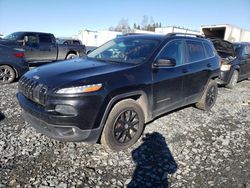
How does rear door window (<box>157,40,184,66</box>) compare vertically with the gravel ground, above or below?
above

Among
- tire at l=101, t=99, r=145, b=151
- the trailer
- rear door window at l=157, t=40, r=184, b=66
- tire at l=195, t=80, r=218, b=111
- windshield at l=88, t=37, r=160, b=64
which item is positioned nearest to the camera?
tire at l=101, t=99, r=145, b=151

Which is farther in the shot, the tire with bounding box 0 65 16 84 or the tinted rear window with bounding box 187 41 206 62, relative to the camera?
the tire with bounding box 0 65 16 84

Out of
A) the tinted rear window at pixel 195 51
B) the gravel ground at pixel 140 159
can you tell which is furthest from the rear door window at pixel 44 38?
the tinted rear window at pixel 195 51

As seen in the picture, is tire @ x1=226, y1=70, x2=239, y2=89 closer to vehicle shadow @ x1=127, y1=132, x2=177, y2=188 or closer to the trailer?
vehicle shadow @ x1=127, y1=132, x2=177, y2=188

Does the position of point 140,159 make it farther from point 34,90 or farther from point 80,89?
point 34,90

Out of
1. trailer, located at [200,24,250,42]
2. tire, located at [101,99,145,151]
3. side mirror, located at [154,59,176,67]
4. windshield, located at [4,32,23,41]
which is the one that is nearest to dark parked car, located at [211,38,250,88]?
side mirror, located at [154,59,176,67]

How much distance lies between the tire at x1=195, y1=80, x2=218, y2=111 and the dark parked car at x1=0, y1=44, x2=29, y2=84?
581 centimetres

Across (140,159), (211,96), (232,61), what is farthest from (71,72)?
(232,61)

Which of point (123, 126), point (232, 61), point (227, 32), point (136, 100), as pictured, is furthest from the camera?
point (227, 32)

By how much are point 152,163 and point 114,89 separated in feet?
4.05

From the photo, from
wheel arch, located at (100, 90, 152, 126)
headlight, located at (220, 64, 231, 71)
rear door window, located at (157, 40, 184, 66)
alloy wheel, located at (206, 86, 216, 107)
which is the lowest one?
alloy wheel, located at (206, 86, 216, 107)

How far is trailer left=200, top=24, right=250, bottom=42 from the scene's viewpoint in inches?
730

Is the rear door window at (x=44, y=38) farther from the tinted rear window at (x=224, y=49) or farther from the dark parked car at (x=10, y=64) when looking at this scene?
the tinted rear window at (x=224, y=49)

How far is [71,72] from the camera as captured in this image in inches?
143
